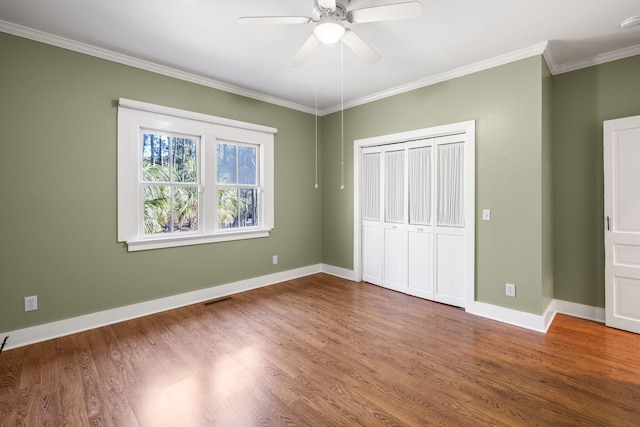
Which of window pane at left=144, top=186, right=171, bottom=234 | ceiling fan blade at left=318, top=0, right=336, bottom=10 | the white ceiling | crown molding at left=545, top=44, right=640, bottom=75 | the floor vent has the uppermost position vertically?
the white ceiling

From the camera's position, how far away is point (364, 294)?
4117 mm

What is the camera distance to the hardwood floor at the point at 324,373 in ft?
6.00

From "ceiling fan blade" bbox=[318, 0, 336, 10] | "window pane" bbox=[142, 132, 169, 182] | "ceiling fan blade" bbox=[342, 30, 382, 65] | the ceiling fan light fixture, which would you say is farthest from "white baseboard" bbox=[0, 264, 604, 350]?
"ceiling fan blade" bbox=[318, 0, 336, 10]

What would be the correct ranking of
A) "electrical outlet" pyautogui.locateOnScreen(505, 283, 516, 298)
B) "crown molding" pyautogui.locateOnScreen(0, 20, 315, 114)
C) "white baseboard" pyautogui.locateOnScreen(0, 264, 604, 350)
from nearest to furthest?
"crown molding" pyautogui.locateOnScreen(0, 20, 315, 114) → "white baseboard" pyautogui.locateOnScreen(0, 264, 604, 350) → "electrical outlet" pyautogui.locateOnScreen(505, 283, 516, 298)

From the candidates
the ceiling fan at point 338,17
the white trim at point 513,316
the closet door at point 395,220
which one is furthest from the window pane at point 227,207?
the white trim at point 513,316

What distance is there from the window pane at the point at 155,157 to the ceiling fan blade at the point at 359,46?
7.84 feet

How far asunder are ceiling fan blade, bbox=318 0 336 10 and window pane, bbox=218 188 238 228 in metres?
2.65

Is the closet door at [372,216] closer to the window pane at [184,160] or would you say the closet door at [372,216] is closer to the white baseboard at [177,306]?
the white baseboard at [177,306]

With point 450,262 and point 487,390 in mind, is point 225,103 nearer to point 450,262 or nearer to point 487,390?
point 450,262

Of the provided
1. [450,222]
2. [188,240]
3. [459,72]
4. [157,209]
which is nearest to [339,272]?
[450,222]

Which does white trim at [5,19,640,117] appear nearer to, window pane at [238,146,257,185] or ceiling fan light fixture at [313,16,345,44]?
window pane at [238,146,257,185]

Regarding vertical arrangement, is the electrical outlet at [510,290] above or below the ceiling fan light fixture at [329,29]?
→ below

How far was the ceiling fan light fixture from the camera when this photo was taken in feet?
6.84

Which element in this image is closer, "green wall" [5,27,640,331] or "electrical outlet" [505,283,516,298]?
"green wall" [5,27,640,331]
